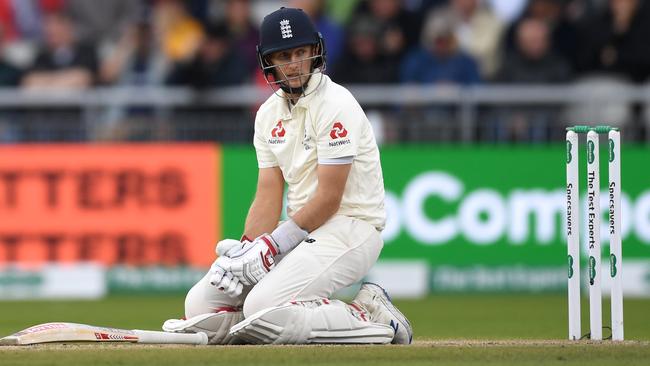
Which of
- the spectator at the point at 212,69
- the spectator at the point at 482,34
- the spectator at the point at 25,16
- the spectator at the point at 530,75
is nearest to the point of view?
the spectator at the point at 530,75

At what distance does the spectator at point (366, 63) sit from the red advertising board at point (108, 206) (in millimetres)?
1575

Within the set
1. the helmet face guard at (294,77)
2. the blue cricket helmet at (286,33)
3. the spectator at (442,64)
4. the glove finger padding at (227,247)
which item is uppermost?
the blue cricket helmet at (286,33)

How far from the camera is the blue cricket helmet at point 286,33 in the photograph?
739cm

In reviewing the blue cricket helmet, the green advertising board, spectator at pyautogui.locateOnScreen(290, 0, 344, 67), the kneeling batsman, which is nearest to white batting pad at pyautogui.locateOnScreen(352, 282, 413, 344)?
the kneeling batsman

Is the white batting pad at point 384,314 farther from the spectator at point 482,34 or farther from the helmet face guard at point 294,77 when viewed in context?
the spectator at point 482,34

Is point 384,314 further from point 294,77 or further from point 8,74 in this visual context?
point 8,74

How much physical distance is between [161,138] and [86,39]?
2030 mm

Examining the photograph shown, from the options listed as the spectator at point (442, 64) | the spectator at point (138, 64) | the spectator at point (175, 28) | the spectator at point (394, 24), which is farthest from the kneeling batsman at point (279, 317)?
the spectator at point (175, 28)

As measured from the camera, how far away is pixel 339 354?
265 inches

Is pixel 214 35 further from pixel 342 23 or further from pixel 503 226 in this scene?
pixel 503 226

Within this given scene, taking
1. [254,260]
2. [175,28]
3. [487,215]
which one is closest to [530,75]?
[487,215]

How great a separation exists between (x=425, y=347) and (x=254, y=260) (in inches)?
38.1

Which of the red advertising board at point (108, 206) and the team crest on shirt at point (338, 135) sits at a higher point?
the team crest on shirt at point (338, 135)

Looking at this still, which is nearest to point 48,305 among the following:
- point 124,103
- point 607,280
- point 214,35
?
point 124,103
